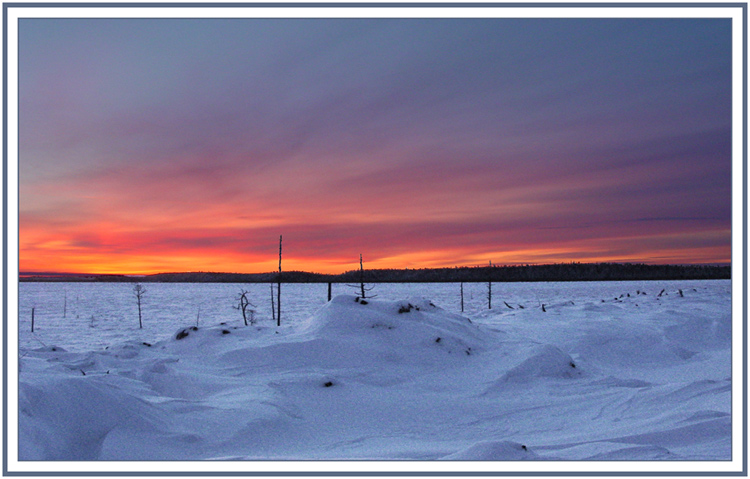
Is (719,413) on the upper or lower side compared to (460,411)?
upper

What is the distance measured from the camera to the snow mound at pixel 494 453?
3.53 metres

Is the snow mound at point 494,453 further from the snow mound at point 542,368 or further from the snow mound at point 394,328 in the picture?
the snow mound at point 394,328

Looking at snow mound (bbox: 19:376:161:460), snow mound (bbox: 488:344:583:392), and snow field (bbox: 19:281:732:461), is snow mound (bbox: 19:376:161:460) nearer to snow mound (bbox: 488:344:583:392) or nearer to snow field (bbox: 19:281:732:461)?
snow field (bbox: 19:281:732:461)

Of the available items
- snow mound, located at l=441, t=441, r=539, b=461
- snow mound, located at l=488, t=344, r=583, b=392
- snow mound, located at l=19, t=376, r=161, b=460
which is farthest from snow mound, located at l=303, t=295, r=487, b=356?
snow mound, located at l=441, t=441, r=539, b=461

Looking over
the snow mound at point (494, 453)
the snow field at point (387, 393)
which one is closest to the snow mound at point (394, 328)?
the snow field at point (387, 393)

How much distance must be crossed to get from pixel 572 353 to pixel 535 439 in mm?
6309

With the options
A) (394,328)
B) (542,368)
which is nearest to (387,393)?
(394,328)

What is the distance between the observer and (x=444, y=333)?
10195mm

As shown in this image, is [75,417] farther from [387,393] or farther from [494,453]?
[387,393]

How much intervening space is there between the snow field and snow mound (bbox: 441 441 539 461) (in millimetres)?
11

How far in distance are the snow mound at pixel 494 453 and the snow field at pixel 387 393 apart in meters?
0.01

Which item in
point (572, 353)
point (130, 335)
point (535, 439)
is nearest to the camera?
point (535, 439)
